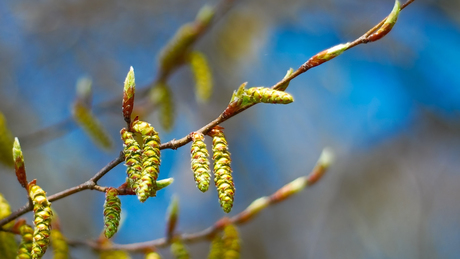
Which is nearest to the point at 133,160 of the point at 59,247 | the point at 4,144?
the point at 59,247

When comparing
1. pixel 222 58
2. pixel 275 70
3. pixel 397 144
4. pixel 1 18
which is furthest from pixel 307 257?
pixel 1 18

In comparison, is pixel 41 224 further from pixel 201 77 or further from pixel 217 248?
pixel 201 77

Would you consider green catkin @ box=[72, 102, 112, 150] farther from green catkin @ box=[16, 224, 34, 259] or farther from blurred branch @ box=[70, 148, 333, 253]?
green catkin @ box=[16, 224, 34, 259]

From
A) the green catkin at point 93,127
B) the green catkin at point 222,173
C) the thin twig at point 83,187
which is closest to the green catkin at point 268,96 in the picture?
the green catkin at point 222,173

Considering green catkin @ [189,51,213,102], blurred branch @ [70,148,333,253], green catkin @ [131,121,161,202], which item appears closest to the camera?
green catkin @ [131,121,161,202]

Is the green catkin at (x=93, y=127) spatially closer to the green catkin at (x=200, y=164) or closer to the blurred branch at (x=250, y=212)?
the blurred branch at (x=250, y=212)

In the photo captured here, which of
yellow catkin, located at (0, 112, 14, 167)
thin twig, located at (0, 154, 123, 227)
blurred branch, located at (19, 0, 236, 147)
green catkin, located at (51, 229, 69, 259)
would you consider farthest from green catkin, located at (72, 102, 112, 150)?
thin twig, located at (0, 154, 123, 227)
